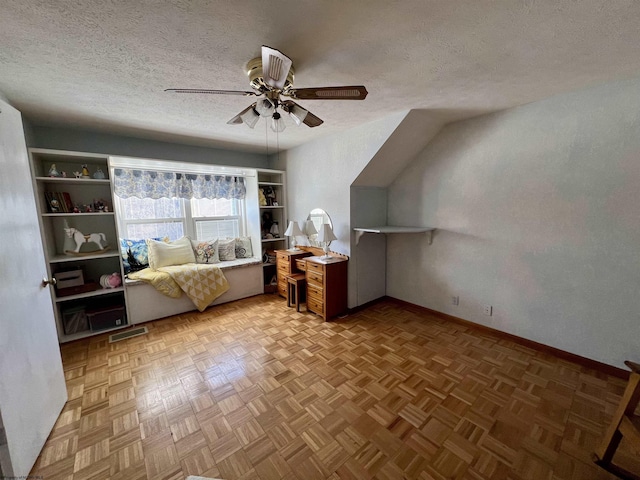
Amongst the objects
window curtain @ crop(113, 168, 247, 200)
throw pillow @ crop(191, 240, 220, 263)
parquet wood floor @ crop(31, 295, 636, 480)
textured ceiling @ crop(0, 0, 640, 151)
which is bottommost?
parquet wood floor @ crop(31, 295, 636, 480)

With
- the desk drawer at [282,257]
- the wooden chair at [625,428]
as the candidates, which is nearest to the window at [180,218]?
the desk drawer at [282,257]

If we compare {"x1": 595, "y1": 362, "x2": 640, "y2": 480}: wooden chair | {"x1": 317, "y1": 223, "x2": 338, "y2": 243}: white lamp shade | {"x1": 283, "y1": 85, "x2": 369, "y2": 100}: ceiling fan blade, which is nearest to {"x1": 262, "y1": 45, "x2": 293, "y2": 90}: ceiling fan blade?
{"x1": 283, "y1": 85, "x2": 369, "y2": 100}: ceiling fan blade

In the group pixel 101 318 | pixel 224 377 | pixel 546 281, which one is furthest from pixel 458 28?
pixel 101 318

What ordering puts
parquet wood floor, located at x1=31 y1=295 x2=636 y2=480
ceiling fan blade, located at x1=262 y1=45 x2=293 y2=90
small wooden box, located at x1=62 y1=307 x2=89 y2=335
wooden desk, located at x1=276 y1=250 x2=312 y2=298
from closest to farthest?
ceiling fan blade, located at x1=262 y1=45 x2=293 y2=90, parquet wood floor, located at x1=31 y1=295 x2=636 y2=480, small wooden box, located at x1=62 y1=307 x2=89 y2=335, wooden desk, located at x1=276 y1=250 x2=312 y2=298

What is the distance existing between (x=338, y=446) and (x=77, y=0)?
2.53 meters

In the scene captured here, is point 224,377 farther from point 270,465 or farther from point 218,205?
point 218,205

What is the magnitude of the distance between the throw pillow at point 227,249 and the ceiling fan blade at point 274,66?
2.98 meters

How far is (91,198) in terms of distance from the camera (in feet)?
9.85

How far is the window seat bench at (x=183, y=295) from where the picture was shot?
116 inches

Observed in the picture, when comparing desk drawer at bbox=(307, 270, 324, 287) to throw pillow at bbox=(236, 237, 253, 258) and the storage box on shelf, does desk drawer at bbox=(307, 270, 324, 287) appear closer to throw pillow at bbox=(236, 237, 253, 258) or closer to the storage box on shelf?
the storage box on shelf

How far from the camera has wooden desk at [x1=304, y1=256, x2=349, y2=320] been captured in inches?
117

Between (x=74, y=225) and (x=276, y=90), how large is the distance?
10.1 ft

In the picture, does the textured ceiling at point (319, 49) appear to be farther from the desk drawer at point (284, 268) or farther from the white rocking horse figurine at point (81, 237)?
the desk drawer at point (284, 268)

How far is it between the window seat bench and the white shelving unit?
A: 11 cm
